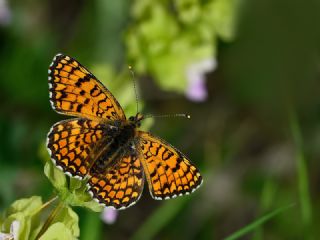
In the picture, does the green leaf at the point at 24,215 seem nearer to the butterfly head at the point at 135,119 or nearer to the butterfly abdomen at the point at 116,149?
the butterfly abdomen at the point at 116,149

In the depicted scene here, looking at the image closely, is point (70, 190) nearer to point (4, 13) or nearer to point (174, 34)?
point (174, 34)

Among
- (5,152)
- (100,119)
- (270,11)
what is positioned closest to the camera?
(100,119)

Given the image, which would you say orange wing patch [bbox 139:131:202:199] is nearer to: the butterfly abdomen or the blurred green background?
the butterfly abdomen

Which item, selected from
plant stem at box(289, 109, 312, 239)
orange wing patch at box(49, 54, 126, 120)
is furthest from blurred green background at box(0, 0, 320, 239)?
orange wing patch at box(49, 54, 126, 120)

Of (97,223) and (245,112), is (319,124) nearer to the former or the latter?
(245,112)

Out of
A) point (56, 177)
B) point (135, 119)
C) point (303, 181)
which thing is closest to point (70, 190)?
point (56, 177)

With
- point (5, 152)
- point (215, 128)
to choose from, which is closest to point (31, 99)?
point (5, 152)

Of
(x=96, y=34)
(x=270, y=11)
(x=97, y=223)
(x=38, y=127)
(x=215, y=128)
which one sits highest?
(x=270, y=11)
